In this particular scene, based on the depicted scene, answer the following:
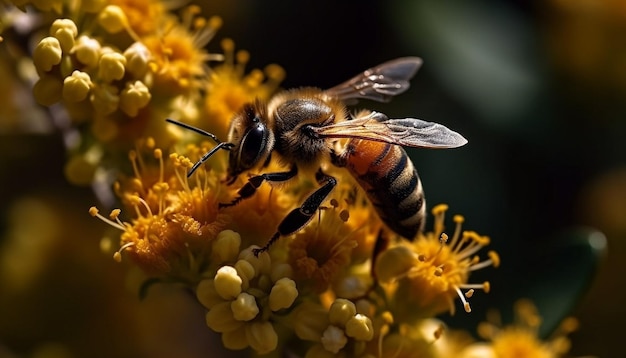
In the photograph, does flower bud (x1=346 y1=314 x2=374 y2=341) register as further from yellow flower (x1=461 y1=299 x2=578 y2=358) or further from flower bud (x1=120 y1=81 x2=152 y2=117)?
flower bud (x1=120 y1=81 x2=152 y2=117)

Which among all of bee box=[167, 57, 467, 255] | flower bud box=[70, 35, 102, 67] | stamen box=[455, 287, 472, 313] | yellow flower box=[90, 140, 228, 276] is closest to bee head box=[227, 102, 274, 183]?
bee box=[167, 57, 467, 255]

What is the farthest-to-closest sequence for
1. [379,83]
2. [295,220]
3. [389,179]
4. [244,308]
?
[379,83] → [389,179] → [295,220] → [244,308]

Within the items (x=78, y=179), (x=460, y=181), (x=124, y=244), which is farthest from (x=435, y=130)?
(x=460, y=181)

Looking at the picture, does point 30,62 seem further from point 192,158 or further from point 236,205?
point 236,205

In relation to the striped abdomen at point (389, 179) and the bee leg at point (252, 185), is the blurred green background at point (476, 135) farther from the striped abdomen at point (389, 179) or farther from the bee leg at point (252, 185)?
the bee leg at point (252, 185)

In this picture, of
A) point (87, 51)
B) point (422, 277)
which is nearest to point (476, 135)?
point (422, 277)

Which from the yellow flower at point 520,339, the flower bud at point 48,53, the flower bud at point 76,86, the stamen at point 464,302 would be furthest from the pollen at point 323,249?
the flower bud at point 48,53

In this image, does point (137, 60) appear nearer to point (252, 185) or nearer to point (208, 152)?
point (208, 152)
